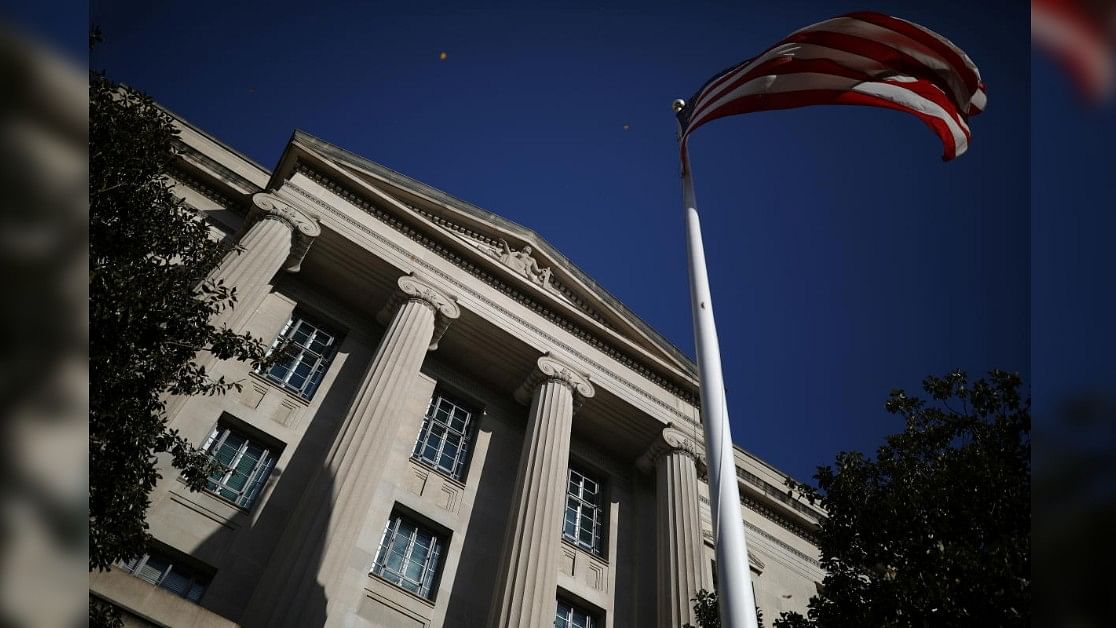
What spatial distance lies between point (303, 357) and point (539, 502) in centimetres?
768

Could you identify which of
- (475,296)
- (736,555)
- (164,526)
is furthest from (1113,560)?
(475,296)

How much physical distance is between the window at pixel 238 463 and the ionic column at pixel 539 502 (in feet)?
18.8

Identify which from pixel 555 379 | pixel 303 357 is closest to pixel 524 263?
pixel 555 379

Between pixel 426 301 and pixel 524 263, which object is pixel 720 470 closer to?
pixel 426 301

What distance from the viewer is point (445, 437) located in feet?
68.5

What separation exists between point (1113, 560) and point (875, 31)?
419 inches

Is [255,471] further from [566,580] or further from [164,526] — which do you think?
[566,580]

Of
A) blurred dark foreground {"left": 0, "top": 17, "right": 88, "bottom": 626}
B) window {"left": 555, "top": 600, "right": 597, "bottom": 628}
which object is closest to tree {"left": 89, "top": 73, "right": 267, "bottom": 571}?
blurred dark foreground {"left": 0, "top": 17, "right": 88, "bottom": 626}

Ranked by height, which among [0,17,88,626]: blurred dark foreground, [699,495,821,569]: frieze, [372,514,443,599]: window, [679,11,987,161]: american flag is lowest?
[0,17,88,626]: blurred dark foreground

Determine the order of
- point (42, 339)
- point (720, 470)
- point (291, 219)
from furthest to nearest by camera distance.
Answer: point (291, 219)
point (720, 470)
point (42, 339)

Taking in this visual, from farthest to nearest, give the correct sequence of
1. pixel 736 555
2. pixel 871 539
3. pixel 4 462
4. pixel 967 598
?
1. pixel 871 539
2. pixel 967 598
3. pixel 736 555
4. pixel 4 462

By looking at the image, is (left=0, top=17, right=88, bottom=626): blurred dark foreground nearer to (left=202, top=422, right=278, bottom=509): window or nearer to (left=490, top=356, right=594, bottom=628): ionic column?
(left=490, top=356, right=594, bottom=628): ionic column

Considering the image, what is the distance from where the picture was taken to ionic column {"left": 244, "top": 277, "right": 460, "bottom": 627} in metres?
12.8

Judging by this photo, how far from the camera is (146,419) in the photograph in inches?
392
